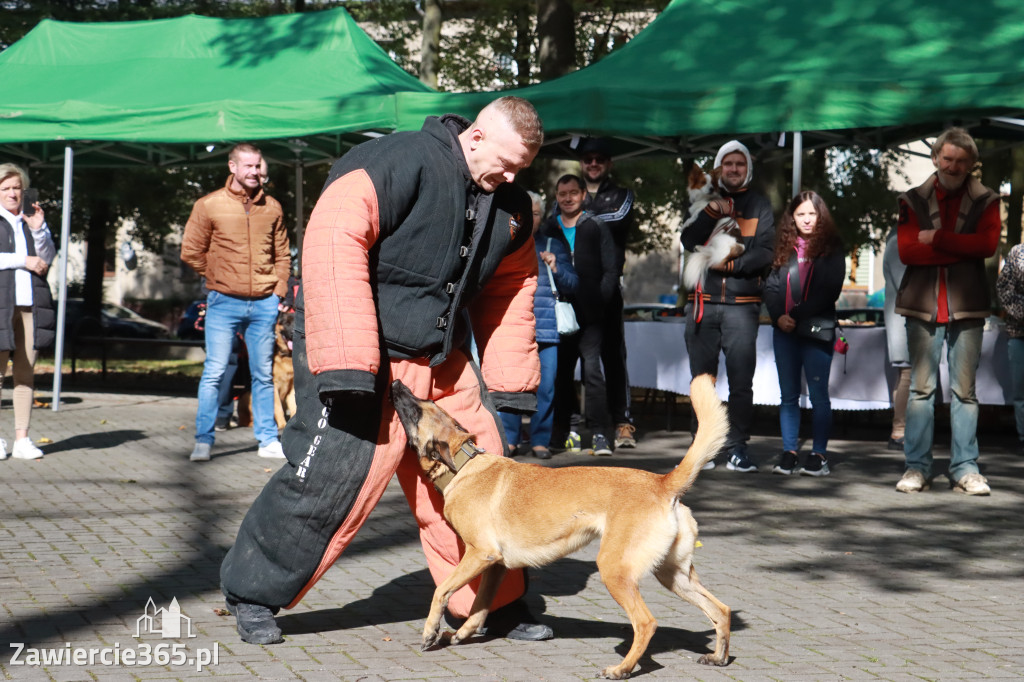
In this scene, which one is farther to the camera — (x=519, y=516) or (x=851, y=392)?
(x=851, y=392)

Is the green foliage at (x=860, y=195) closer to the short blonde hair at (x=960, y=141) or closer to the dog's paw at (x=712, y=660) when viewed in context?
the short blonde hair at (x=960, y=141)

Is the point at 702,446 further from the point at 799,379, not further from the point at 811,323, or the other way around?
the point at 799,379

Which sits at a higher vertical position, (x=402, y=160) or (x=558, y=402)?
(x=402, y=160)

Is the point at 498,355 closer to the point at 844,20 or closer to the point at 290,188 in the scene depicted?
the point at 844,20

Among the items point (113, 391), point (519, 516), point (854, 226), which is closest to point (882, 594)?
point (519, 516)

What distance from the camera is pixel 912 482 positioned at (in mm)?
7988

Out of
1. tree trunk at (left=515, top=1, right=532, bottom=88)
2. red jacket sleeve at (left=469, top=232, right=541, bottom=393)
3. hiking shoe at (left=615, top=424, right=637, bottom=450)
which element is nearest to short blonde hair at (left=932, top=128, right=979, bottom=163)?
hiking shoe at (left=615, top=424, right=637, bottom=450)

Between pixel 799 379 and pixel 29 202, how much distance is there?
5.88 m

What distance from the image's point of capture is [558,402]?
9977mm

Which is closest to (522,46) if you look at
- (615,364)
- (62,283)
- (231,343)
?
(62,283)

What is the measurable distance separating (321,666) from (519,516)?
86cm

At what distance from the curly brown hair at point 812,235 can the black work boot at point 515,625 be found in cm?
461

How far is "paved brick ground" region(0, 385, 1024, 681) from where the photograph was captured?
13.6 ft

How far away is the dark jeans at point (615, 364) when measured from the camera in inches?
373
